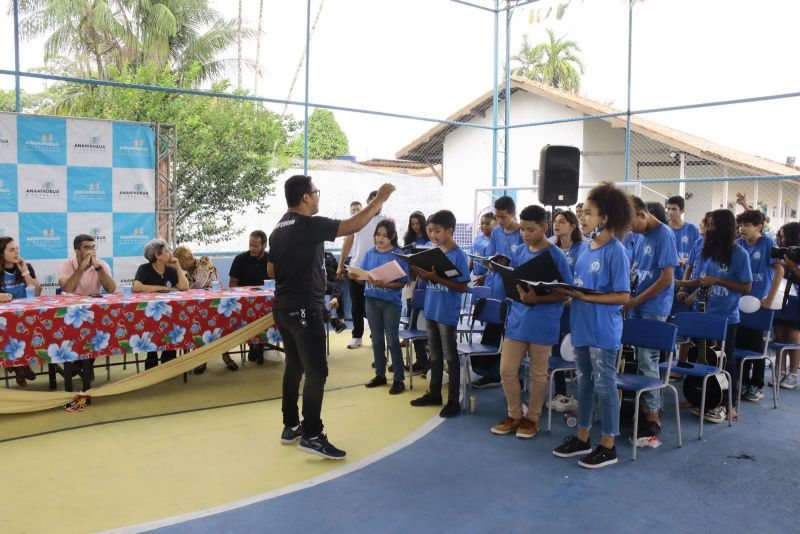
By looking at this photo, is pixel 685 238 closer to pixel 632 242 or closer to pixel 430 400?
pixel 632 242

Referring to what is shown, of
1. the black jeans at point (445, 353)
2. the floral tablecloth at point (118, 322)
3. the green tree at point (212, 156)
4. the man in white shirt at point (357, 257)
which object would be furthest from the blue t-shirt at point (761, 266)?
the green tree at point (212, 156)

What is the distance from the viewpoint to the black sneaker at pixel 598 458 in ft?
13.2

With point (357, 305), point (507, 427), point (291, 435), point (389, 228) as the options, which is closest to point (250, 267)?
point (357, 305)

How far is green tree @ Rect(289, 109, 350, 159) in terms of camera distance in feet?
102

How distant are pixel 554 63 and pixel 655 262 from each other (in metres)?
28.2

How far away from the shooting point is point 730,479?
3881 mm

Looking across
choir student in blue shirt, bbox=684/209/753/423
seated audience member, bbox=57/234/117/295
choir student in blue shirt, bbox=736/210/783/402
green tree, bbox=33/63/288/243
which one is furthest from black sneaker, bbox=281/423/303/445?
green tree, bbox=33/63/288/243

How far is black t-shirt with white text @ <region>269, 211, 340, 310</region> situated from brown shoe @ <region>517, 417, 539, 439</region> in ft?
5.20

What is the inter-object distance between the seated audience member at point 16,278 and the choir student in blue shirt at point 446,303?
3.26 meters

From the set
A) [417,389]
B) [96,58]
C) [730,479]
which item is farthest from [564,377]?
[96,58]

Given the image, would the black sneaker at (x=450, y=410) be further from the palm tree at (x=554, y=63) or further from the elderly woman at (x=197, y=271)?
the palm tree at (x=554, y=63)

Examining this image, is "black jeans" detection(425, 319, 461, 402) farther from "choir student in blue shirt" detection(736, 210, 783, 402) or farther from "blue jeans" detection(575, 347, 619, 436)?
"choir student in blue shirt" detection(736, 210, 783, 402)

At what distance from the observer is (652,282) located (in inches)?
195

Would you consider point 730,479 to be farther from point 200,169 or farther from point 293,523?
point 200,169
